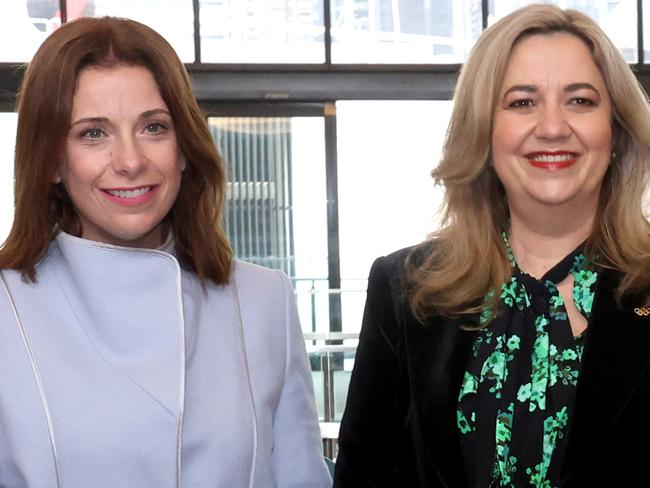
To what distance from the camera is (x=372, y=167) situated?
26.4ft

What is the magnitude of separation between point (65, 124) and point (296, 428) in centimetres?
87

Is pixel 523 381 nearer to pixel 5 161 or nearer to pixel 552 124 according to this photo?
pixel 552 124

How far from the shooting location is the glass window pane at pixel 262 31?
8.05 meters

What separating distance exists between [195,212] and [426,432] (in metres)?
0.73

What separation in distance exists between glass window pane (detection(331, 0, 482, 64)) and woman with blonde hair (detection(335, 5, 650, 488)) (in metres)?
5.56

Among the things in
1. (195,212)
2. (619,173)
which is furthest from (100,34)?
(619,173)

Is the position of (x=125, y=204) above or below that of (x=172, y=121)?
below

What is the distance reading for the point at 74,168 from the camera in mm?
2273

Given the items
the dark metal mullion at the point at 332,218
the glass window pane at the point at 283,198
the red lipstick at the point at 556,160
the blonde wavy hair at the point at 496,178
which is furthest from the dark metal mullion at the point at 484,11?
the red lipstick at the point at 556,160

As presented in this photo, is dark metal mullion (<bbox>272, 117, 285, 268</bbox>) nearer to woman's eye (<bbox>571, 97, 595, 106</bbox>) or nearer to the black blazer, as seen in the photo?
→ the black blazer

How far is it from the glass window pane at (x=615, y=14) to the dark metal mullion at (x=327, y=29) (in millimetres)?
1212

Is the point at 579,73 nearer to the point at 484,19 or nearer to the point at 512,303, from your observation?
the point at 512,303

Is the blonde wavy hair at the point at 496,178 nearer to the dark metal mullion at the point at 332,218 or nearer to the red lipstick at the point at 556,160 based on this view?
the red lipstick at the point at 556,160

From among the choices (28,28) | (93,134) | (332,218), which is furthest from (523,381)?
(28,28)
